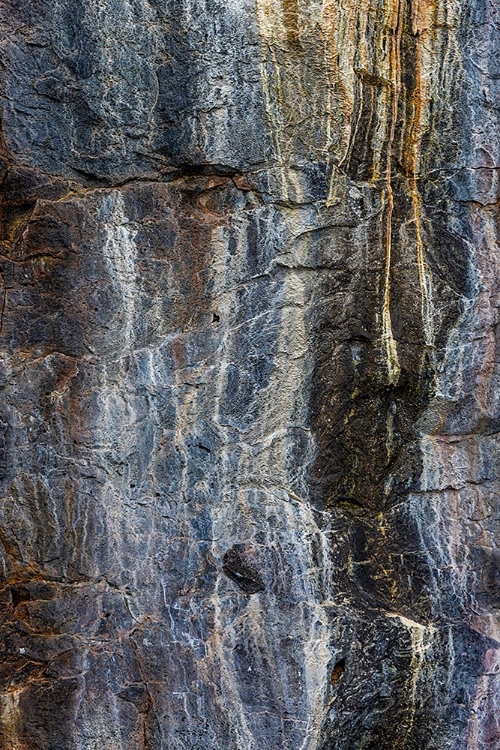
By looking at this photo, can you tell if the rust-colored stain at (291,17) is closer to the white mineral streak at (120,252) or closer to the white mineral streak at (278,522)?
the white mineral streak at (278,522)

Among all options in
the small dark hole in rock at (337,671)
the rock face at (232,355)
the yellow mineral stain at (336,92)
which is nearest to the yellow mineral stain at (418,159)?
the rock face at (232,355)

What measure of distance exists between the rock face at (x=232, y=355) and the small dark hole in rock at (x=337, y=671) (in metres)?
0.03

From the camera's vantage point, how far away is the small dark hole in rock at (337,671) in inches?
136

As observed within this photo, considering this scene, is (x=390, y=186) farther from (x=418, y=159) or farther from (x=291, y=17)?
(x=291, y=17)

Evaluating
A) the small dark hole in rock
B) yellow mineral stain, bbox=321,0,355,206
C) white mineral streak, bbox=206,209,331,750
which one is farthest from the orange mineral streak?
the small dark hole in rock

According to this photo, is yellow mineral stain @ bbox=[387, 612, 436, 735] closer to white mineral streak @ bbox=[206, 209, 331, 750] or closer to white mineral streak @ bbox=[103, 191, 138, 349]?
white mineral streak @ bbox=[206, 209, 331, 750]

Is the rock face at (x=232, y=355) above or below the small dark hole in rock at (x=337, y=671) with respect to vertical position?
above

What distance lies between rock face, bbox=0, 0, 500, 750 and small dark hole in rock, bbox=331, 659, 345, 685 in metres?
0.03

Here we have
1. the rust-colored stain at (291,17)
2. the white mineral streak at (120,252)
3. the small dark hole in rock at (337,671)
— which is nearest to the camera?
the rust-colored stain at (291,17)

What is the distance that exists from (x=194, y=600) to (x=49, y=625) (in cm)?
68

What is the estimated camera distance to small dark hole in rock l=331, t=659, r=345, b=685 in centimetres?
345

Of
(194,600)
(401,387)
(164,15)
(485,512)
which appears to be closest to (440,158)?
(401,387)

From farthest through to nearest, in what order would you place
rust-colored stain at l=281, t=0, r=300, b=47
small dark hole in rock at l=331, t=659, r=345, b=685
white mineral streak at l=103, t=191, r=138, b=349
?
small dark hole in rock at l=331, t=659, r=345, b=685, white mineral streak at l=103, t=191, r=138, b=349, rust-colored stain at l=281, t=0, r=300, b=47

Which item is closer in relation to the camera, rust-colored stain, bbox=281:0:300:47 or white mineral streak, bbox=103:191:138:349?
rust-colored stain, bbox=281:0:300:47
